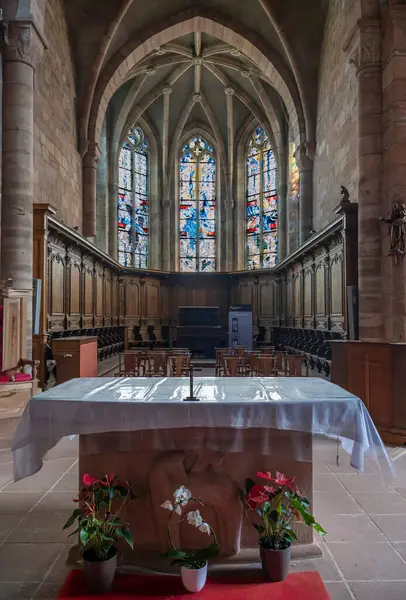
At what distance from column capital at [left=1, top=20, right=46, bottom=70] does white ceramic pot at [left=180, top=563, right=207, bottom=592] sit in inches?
354

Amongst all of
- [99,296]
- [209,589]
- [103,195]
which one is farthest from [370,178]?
[103,195]

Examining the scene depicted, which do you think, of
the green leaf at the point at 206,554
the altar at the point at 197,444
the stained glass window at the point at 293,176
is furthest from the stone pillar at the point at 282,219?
the green leaf at the point at 206,554

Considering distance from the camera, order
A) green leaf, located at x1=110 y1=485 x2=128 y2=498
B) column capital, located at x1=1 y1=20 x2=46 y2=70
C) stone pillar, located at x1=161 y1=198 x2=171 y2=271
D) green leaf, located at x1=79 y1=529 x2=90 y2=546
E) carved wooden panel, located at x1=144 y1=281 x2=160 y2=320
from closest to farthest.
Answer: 1. green leaf, located at x1=79 y1=529 x2=90 y2=546
2. green leaf, located at x1=110 y1=485 x2=128 y2=498
3. column capital, located at x1=1 y1=20 x2=46 y2=70
4. carved wooden panel, located at x1=144 y1=281 x2=160 y2=320
5. stone pillar, located at x1=161 y1=198 x2=171 y2=271

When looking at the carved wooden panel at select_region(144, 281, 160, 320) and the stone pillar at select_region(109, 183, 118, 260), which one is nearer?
the stone pillar at select_region(109, 183, 118, 260)

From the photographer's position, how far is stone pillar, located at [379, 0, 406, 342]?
289 inches

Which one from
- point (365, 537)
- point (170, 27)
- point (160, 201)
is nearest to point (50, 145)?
point (170, 27)

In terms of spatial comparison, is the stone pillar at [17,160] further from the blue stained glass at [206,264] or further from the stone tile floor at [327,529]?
the blue stained glass at [206,264]

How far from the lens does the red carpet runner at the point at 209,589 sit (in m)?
2.37

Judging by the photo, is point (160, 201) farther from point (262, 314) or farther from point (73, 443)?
point (73, 443)

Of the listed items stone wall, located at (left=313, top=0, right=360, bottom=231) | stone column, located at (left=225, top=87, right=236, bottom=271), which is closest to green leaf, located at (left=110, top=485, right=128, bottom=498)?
stone wall, located at (left=313, top=0, right=360, bottom=231)

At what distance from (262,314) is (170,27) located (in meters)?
10.5

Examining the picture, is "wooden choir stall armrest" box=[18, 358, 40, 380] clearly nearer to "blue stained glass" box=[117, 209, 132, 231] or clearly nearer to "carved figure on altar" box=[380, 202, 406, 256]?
"carved figure on altar" box=[380, 202, 406, 256]

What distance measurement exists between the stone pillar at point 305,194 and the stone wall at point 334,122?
8.6 inches

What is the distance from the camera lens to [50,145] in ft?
37.4
